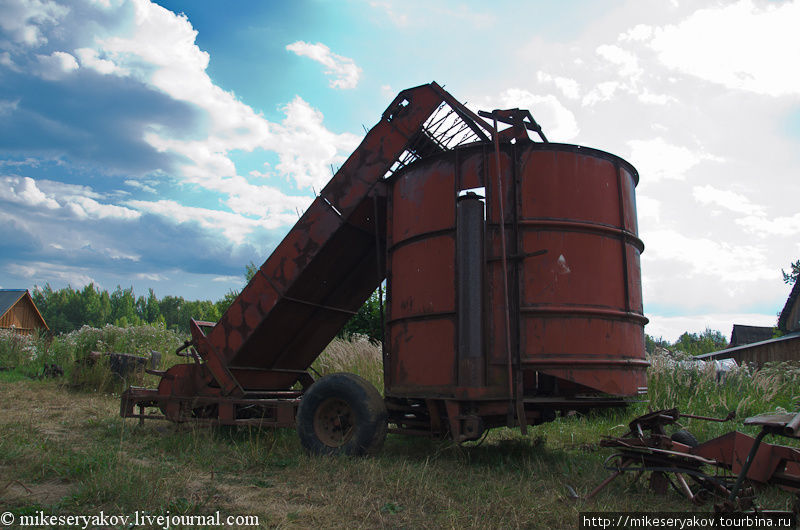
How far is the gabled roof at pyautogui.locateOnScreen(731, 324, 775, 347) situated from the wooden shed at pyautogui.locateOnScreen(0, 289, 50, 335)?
52.4 meters

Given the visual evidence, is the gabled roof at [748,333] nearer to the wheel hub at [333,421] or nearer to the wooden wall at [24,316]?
the wheel hub at [333,421]

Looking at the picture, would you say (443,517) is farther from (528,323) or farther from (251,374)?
(251,374)

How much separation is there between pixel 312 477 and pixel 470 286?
245 cm

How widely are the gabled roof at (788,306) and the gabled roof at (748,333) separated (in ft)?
33.2

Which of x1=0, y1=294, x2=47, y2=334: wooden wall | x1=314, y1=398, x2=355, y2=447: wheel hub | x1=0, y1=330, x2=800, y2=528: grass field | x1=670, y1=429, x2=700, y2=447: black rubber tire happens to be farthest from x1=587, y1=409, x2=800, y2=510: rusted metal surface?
x1=0, y1=294, x2=47, y2=334: wooden wall

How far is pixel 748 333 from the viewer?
4175 cm

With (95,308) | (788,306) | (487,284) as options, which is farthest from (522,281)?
(95,308)

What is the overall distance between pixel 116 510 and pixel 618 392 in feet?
15.5

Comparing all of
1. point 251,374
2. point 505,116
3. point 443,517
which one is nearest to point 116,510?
A: point 443,517

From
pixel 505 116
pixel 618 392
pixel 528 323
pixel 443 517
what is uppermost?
pixel 505 116

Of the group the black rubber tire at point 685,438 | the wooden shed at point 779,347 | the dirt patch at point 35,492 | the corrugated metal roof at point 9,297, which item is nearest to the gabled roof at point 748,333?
the wooden shed at point 779,347

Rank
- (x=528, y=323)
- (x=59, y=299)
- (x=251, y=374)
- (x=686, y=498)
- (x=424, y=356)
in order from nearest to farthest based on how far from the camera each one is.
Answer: (x=686, y=498) < (x=528, y=323) < (x=424, y=356) < (x=251, y=374) < (x=59, y=299)

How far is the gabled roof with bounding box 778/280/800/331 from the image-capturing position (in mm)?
30781

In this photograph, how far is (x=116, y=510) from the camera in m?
3.61
